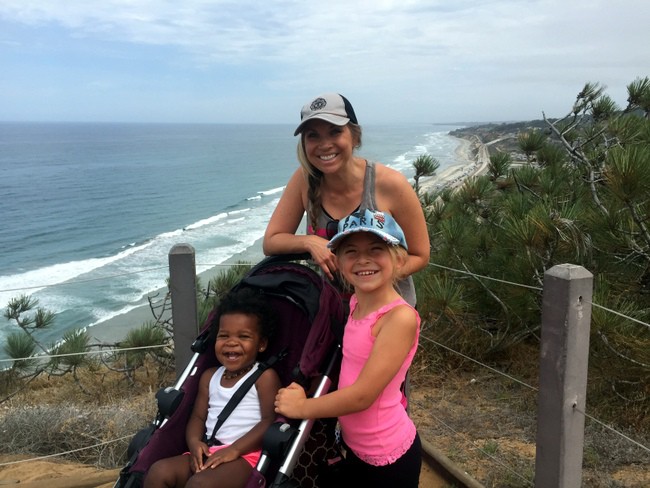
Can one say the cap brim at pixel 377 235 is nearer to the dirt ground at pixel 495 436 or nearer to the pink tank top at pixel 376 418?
the pink tank top at pixel 376 418

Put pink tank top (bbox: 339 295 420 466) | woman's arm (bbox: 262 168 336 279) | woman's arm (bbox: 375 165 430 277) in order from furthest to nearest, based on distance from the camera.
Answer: woman's arm (bbox: 262 168 336 279)
woman's arm (bbox: 375 165 430 277)
pink tank top (bbox: 339 295 420 466)

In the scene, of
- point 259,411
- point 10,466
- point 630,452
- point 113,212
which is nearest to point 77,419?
point 10,466

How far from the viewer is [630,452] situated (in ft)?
10.0

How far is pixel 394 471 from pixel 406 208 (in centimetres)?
93

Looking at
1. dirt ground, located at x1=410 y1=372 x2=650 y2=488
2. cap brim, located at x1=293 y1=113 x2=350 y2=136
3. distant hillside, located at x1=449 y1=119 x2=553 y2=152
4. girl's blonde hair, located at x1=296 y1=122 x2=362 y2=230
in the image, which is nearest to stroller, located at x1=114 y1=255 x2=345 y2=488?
girl's blonde hair, located at x1=296 y1=122 x2=362 y2=230

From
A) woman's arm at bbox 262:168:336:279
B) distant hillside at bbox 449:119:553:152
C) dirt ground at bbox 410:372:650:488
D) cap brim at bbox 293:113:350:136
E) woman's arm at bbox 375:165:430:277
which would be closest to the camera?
cap brim at bbox 293:113:350:136

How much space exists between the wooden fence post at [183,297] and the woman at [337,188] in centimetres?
70

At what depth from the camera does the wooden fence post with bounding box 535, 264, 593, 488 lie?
1845 mm

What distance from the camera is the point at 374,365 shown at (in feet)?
5.59

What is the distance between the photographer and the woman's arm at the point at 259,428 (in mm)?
2113

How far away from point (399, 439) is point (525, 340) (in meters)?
3.36

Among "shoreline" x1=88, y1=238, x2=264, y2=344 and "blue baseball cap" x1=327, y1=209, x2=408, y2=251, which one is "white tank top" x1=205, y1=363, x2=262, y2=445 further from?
"shoreline" x1=88, y1=238, x2=264, y2=344

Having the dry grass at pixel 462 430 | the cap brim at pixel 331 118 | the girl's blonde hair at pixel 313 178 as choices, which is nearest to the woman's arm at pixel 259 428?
the girl's blonde hair at pixel 313 178

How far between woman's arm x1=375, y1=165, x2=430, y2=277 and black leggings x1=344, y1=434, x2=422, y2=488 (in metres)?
0.65
